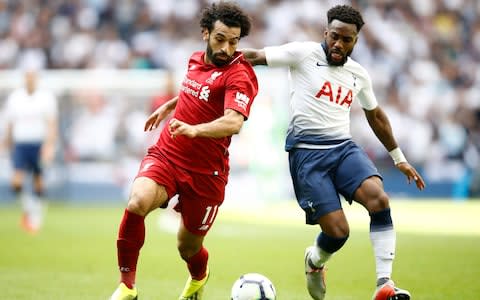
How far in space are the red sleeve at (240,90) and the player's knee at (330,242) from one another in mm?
1557

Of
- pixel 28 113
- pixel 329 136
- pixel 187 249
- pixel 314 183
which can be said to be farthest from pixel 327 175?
pixel 28 113

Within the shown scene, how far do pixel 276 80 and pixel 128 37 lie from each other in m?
5.77

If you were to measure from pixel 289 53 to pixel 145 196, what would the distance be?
212 centimetres

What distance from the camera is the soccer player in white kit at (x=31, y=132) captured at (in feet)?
55.2

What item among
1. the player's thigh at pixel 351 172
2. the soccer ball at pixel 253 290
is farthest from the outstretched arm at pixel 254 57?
the soccer ball at pixel 253 290

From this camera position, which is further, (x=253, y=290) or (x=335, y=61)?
(x=335, y=61)

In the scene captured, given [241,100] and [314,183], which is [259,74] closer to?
[314,183]

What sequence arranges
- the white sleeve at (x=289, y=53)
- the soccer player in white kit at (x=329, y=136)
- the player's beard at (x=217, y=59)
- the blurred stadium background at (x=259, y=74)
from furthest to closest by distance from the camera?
the blurred stadium background at (x=259, y=74) → the white sleeve at (x=289, y=53) → the soccer player in white kit at (x=329, y=136) → the player's beard at (x=217, y=59)

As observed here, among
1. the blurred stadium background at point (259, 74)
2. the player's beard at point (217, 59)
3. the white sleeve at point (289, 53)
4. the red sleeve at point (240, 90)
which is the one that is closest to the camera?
the red sleeve at point (240, 90)

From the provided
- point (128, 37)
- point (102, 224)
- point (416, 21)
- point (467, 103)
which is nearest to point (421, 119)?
point (467, 103)

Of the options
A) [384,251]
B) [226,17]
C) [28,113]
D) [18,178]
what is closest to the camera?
[226,17]

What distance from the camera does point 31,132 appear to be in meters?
17.1

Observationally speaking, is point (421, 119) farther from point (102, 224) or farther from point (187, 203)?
point (187, 203)

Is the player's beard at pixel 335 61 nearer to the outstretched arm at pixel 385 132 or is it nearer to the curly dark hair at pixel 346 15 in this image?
the curly dark hair at pixel 346 15
